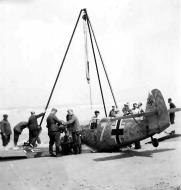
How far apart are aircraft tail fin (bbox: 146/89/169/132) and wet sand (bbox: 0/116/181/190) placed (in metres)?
0.93

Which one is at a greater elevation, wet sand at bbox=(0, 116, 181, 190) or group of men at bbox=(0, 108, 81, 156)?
group of men at bbox=(0, 108, 81, 156)

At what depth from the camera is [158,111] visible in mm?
12945

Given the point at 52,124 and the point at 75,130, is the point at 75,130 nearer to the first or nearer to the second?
the point at 75,130

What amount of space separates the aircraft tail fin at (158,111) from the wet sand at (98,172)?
36.7 inches

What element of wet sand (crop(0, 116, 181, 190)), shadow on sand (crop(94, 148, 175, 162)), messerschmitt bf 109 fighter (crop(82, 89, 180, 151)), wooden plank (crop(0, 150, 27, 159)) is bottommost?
wet sand (crop(0, 116, 181, 190))

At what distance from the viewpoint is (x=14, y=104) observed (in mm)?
100250

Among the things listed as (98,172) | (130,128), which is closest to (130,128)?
(130,128)

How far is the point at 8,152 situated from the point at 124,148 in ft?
14.5

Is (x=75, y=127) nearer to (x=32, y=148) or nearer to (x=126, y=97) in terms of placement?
(x=32, y=148)

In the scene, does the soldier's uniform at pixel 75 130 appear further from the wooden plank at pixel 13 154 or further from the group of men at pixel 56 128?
the wooden plank at pixel 13 154

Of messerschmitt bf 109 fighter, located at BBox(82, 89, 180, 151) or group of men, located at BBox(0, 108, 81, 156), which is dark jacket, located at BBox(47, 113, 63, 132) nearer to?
group of men, located at BBox(0, 108, 81, 156)

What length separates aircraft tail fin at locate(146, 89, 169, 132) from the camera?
12.8 meters

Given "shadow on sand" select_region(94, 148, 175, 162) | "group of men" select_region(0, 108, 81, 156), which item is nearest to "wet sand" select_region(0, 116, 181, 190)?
"shadow on sand" select_region(94, 148, 175, 162)

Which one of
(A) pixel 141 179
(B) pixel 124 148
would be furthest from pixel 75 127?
(A) pixel 141 179
